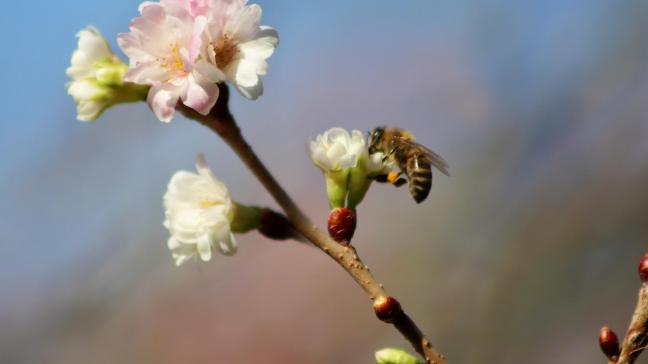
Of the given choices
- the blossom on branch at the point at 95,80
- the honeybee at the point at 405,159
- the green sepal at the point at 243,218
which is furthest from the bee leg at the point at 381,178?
the blossom on branch at the point at 95,80

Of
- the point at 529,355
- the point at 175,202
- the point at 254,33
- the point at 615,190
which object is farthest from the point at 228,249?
the point at 615,190

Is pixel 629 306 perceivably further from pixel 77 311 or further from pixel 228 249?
pixel 228 249

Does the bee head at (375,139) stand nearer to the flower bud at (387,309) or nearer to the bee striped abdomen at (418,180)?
the bee striped abdomen at (418,180)

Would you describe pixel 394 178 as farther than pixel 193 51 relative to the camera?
Yes

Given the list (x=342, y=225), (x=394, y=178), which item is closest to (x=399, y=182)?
(x=394, y=178)

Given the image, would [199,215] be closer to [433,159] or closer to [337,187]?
[337,187]

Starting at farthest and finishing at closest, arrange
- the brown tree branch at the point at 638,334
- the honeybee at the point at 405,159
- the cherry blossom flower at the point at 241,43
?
the honeybee at the point at 405,159
the cherry blossom flower at the point at 241,43
the brown tree branch at the point at 638,334
